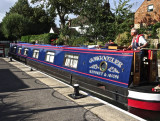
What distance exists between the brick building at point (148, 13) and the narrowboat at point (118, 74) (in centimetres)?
1756

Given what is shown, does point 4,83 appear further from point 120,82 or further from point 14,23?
point 14,23

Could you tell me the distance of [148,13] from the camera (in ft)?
73.1

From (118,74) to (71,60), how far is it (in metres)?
3.33

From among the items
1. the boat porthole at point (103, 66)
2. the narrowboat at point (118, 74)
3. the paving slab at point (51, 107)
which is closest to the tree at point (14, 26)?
the narrowboat at point (118, 74)

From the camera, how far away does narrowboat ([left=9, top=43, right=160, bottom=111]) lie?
5305mm

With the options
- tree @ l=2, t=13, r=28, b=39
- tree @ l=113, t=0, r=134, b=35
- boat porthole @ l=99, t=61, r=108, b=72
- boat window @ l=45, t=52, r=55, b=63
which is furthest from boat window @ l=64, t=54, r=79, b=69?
tree @ l=2, t=13, r=28, b=39

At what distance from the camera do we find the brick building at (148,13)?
21.3 meters

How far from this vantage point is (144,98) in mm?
5164

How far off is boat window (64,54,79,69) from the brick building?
1728 cm

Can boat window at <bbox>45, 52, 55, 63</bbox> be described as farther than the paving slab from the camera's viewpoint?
Yes

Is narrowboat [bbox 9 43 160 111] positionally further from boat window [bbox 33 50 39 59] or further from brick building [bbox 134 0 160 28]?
brick building [bbox 134 0 160 28]

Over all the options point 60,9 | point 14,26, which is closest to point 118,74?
point 60,9

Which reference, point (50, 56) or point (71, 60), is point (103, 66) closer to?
point (71, 60)

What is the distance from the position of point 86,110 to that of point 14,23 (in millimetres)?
39101
